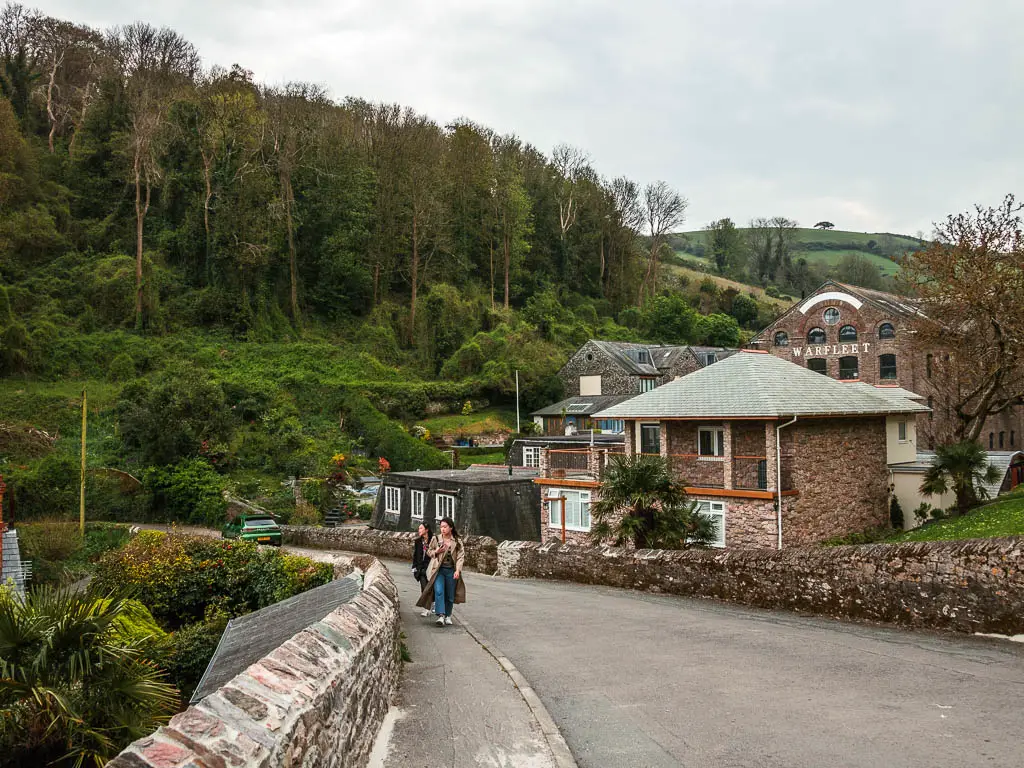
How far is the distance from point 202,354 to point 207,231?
944 centimetres

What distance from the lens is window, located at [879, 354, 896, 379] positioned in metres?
45.1

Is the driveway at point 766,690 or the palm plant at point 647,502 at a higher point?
the palm plant at point 647,502

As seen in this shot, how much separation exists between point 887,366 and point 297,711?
154ft

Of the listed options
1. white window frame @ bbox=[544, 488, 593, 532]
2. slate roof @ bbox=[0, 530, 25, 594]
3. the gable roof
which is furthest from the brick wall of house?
the gable roof

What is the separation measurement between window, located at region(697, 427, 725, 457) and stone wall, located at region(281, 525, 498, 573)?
734cm

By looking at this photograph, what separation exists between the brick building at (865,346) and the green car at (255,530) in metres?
29.6

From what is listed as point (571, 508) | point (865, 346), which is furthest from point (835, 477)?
point (865, 346)

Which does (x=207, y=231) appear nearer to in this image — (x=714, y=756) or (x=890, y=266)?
(x=714, y=756)

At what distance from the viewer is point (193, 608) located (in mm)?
15703

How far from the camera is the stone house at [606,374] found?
161 ft

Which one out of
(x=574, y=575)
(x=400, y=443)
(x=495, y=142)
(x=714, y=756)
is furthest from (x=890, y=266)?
(x=714, y=756)

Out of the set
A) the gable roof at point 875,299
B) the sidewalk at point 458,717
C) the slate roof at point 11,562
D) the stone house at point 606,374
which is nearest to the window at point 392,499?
the slate roof at point 11,562

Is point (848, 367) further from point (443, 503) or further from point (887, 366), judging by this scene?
point (443, 503)

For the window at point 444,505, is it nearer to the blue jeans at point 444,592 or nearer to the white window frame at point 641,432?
the white window frame at point 641,432
